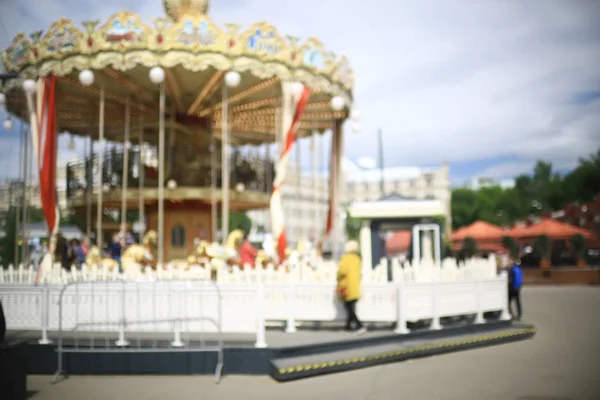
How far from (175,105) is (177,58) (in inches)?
200

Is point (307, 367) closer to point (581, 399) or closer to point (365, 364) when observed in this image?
point (365, 364)

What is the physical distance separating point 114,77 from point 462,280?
34.9ft

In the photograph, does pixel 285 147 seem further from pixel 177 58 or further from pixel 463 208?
pixel 463 208

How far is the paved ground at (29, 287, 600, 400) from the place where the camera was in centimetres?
659

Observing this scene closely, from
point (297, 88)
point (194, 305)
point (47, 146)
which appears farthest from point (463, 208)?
point (194, 305)

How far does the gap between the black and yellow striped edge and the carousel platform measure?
0.01 m

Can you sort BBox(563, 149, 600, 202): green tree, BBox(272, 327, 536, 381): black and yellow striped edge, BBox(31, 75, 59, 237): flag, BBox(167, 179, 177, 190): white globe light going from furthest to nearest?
1. BBox(563, 149, 600, 202): green tree
2. BBox(167, 179, 177, 190): white globe light
3. BBox(31, 75, 59, 237): flag
4. BBox(272, 327, 536, 381): black and yellow striped edge

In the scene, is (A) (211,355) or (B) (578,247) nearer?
(A) (211,355)

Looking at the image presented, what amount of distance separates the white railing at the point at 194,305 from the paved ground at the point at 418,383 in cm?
85

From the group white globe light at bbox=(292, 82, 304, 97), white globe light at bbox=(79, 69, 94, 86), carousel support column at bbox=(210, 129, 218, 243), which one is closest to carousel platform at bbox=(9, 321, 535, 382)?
white globe light at bbox=(79, 69, 94, 86)

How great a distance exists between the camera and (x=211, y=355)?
25.1 ft

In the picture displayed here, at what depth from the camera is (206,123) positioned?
1988 cm

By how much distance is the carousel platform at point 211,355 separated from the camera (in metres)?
7.66

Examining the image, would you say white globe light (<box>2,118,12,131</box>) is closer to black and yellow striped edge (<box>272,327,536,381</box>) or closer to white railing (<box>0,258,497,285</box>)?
white railing (<box>0,258,497,285</box>)
